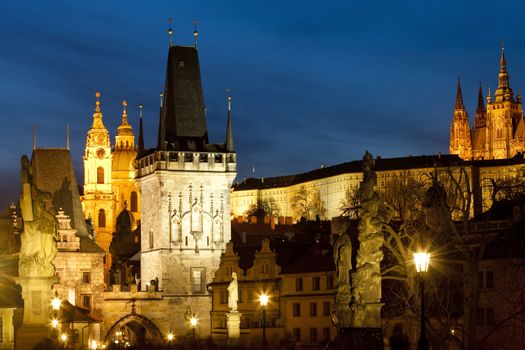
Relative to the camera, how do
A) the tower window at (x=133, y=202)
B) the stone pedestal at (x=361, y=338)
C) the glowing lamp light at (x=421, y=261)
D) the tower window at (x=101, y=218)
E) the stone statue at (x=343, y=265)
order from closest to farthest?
1. the stone pedestal at (x=361, y=338)
2. the glowing lamp light at (x=421, y=261)
3. the stone statue at (x=343, y=265)
4. the tower window at (x=101, y=218)
5. the tower window at (x=133, y=202)

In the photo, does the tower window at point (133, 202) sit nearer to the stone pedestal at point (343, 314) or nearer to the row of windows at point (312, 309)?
the row of windows at point (312, 309)

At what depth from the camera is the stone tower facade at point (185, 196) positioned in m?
99.1

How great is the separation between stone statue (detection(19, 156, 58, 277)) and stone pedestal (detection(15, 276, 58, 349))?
184 mm

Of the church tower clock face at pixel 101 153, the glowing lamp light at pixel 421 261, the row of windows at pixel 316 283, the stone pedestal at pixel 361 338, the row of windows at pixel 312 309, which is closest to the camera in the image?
the stone pedestal at pixel 361 338

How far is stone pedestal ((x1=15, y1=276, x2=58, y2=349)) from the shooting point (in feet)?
Result: 104

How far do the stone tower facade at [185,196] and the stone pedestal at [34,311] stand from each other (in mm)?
65425

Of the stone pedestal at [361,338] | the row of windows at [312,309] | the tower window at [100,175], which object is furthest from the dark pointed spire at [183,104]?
the tower window at [100,175]

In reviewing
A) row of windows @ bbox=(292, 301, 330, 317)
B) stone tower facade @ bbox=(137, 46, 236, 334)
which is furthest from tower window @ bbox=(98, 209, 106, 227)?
row of windows @ bbox=(292, 301, 330, 317)

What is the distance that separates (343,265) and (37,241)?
8637 millimetres

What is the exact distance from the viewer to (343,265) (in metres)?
36.2

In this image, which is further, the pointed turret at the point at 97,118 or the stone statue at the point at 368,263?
the pointed turret at the point at 97,118

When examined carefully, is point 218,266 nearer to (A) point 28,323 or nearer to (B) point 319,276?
(B) point 319,276

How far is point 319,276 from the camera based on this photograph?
273 feet

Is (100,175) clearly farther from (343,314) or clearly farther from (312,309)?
(343,314)
